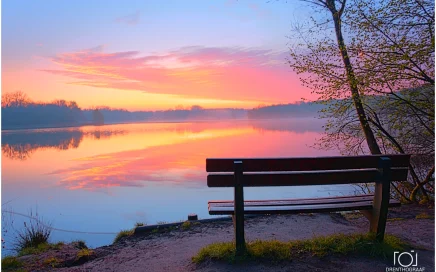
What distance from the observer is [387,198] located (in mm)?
4074

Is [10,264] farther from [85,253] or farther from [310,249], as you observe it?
[310,249]

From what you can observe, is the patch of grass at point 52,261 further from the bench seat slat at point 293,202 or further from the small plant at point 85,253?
the bench seat slat at point 293,202

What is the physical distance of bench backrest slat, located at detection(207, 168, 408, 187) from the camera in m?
3.89

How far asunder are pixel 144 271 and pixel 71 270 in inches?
40.9

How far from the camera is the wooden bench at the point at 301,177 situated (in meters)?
3.84

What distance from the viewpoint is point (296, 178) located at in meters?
3.96

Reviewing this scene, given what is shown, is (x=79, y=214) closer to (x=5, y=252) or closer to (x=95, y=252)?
(x=5, y=252)

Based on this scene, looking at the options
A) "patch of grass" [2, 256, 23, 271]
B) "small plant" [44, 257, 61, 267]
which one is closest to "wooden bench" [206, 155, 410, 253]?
"small plant" [44, 257, 61, 267]

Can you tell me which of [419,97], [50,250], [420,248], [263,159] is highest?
[419,97]

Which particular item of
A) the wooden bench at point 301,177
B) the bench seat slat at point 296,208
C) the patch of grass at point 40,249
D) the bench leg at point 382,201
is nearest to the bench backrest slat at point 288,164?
the wooden bench at point 301,177

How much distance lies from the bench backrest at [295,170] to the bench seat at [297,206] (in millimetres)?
353

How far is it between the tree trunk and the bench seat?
13.8 ft

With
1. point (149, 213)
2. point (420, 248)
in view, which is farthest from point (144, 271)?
point (149, 213)

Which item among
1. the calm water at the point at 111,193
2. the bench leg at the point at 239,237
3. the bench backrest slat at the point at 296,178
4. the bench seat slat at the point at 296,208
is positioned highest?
the bench backrest slat at the point at 296,178
